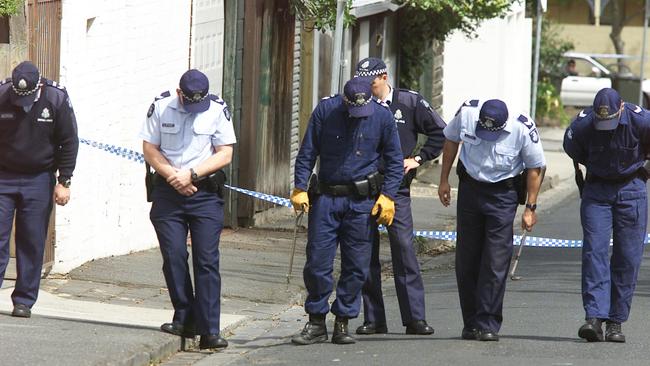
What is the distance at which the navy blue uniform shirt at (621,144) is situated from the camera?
371 inches

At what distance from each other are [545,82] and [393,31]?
42.6 ft

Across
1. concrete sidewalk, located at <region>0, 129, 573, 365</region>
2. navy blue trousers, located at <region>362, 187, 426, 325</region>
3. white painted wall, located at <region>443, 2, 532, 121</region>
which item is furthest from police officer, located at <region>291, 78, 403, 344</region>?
white painted wall, located at <region>443, 2, 532, 121</region>

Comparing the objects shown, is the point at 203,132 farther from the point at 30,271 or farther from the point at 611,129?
the point at 611,129

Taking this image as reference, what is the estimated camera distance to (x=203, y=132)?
363 inches

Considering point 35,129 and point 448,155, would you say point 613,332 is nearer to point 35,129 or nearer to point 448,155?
point 448,155

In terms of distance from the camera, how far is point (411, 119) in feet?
32.9

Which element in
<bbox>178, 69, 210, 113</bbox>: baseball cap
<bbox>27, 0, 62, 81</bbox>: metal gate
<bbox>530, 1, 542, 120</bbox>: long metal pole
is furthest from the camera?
<bbox>530, 1, 542, 120</bbox>: long metal pole

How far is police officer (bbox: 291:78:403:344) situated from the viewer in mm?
9359

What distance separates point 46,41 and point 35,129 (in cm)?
222

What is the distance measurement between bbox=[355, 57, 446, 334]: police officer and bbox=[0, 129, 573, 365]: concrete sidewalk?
111 centimetres

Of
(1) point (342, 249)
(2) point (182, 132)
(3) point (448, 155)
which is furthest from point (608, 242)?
(2) point (182, 132)

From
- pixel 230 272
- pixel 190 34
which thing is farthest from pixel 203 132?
pixel 190 34

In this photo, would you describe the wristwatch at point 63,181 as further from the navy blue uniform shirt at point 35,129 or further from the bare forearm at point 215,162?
the bare forearm at point 215,162

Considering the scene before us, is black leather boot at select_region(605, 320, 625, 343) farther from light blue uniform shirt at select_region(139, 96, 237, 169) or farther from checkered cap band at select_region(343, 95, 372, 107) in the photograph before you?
light blue uniform shirt at select_region(139, 96, 237, 169)
